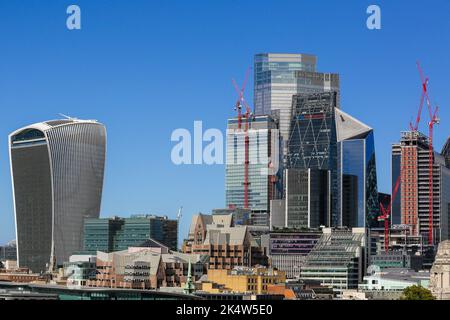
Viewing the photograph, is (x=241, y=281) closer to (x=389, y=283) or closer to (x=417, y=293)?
(x=389, y=283)

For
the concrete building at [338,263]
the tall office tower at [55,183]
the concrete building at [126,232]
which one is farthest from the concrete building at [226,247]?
the tall office tower at [55,183]

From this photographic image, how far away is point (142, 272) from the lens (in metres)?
122

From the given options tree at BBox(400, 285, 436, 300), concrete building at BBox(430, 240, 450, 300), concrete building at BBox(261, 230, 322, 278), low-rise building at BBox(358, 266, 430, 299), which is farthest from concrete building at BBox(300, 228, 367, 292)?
tree at BBox(400, 285, 436, 300)

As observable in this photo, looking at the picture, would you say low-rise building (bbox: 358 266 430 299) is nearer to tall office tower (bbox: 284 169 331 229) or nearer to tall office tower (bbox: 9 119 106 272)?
tall office tower (bbox: 284 169 331 229)

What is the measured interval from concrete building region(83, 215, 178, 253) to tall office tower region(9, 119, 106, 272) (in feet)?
24.4

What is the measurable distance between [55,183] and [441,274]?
102 m

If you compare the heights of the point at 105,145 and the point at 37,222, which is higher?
the point at 105,145

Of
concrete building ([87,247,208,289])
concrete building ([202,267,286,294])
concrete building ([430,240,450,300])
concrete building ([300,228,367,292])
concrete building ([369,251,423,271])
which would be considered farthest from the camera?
concrete building ([369,251,423,271])

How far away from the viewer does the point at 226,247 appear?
13850 centimetres

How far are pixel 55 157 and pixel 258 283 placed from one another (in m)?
75.3

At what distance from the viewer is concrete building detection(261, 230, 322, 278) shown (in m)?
161

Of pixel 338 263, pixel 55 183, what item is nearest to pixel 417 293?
pixel 338 263
